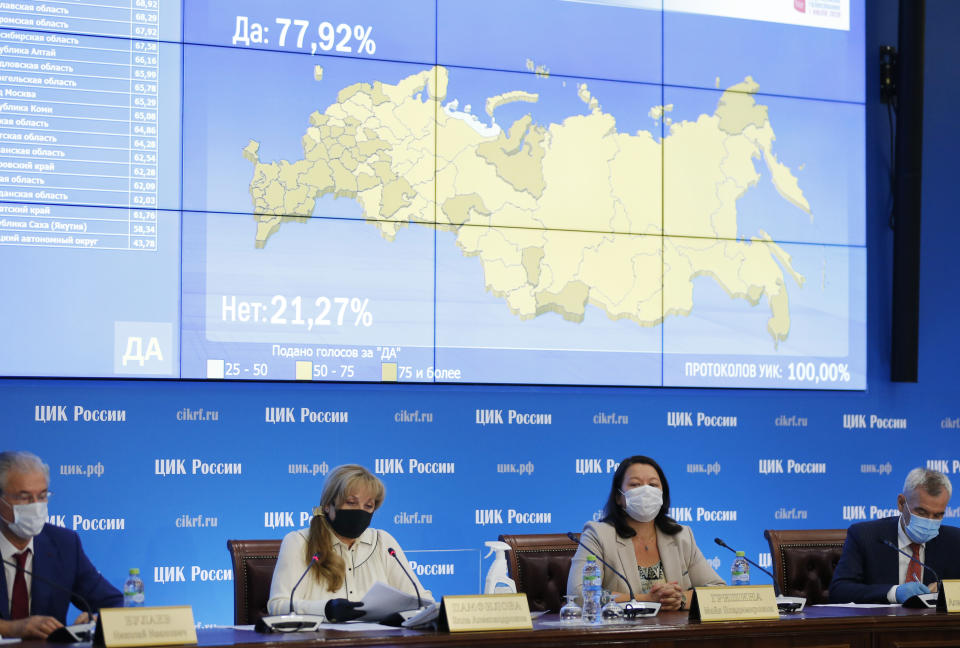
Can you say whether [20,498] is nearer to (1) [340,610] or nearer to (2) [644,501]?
(1) [340,610]

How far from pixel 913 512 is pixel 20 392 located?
327 cm

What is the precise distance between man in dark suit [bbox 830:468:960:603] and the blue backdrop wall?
3.97 feet

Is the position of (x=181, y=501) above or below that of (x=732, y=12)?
below

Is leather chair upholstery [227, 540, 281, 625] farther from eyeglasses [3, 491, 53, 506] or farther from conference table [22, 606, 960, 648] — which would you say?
eyeglasses [3, 491, 53, 506]

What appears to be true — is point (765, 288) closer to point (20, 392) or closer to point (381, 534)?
point (381, 534)

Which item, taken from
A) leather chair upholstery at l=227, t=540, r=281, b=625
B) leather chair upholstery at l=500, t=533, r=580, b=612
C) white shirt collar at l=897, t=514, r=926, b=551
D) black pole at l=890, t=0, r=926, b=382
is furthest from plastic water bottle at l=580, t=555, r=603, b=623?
black pole at l=890, t=0, r=926, b=382

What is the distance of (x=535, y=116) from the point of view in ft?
16.0

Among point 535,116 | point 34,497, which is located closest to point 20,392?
point 34,497

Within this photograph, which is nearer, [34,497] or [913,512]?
[34,497]

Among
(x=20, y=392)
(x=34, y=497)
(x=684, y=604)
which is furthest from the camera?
(x=20, y=392)

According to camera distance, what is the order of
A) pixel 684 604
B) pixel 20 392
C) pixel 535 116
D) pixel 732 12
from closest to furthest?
pixel 684 604 < pixel 20 392 < pixel 535 116 < pixel 732 12

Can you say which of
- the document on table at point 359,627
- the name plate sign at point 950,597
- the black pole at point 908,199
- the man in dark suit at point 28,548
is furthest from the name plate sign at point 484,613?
the black pole at point 908,199

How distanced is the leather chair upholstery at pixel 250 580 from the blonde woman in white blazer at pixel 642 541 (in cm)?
97

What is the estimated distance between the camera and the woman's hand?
11.4 feet
